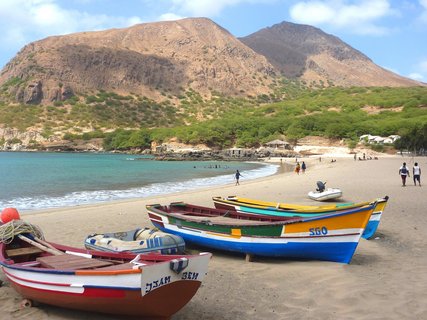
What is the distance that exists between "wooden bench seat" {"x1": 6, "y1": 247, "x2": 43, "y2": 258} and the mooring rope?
296 millimetres

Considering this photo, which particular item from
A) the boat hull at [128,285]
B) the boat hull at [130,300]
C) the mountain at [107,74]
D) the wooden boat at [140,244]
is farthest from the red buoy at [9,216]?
the mountain at [107,74]

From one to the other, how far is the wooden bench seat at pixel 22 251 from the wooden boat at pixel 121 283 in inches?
31.6

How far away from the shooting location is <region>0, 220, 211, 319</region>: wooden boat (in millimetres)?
5281

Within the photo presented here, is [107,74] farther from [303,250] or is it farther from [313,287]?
[313,287]

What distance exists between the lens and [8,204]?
21547 millimetres

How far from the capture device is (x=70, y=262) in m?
6.50

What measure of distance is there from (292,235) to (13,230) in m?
5.49

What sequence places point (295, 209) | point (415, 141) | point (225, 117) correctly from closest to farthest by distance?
point (295, 209) → point (415, 141) → point (225, 117)

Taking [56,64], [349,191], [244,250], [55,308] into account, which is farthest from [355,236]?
[56,64]

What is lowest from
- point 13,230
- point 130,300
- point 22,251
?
point 130,300

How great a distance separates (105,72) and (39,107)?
35330mm

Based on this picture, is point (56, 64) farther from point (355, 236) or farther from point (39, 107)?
point (355, 236)

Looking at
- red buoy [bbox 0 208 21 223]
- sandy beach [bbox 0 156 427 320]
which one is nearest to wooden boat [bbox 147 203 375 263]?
sandy beach [bbox 0 156 427 320]

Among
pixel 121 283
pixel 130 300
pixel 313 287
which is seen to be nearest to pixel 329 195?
pixel 313 287
